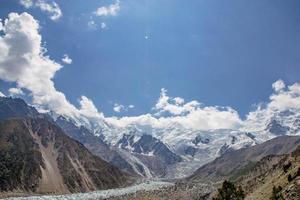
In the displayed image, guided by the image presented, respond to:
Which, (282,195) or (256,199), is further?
(256,199)

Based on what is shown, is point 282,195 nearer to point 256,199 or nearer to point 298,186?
point 298,186

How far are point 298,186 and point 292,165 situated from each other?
2724 centimetres

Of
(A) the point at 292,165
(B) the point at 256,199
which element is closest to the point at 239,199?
(B) the point at 256,199

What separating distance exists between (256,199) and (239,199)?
12.1 feet

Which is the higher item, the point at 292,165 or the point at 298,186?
the point at 292,165

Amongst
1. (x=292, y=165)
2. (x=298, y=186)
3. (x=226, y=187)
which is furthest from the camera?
(x=226, y=187)

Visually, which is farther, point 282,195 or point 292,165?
point 292,165

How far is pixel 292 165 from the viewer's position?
9306 cm

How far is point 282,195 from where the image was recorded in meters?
69.4

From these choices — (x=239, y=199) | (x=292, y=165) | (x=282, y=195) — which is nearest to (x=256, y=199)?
(x=239, y=199)

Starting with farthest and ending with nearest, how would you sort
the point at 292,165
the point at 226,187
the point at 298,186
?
1. the point at 226,187
2. the point at 292,165
3. the point at 298,186

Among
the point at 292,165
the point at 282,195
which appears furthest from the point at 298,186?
the point at 292,165

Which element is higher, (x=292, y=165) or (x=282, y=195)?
(x=292, y=165)

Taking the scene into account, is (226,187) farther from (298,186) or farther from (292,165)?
(298,186)
